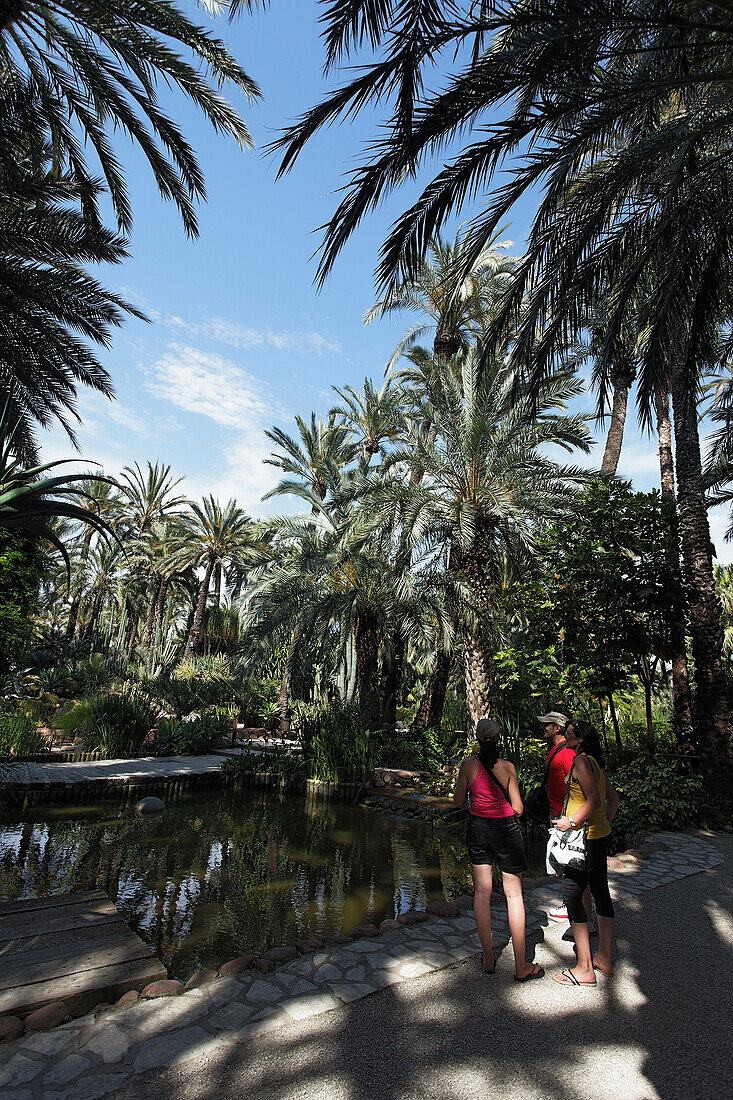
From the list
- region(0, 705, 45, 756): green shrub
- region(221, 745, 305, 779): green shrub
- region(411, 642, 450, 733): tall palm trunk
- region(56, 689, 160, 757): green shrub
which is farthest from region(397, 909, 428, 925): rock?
region(56, 689, 160, 757): green shrub

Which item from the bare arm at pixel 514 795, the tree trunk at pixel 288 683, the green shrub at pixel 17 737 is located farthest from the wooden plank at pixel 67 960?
the tree trunk at pixel 288 683

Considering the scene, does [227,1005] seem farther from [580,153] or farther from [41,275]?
[41,275]

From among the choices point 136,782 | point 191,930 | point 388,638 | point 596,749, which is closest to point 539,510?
point 388,638

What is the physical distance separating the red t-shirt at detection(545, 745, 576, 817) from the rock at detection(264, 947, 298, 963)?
2106mm

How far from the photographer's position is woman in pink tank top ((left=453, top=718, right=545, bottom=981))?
11.8 feet

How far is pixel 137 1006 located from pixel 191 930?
256 cm

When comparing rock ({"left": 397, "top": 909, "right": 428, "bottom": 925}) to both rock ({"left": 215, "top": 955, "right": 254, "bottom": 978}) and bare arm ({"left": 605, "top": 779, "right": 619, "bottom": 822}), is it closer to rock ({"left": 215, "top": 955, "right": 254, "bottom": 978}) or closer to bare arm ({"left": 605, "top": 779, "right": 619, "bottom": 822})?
rock ({"left": 215, "top": 955, "right": 254, "bottom": 978})

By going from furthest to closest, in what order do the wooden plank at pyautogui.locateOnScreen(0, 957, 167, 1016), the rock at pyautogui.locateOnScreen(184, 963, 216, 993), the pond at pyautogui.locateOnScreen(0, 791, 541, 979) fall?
1. the pond at pyautogui.locateOnScreen(0, 791, 541, 979)
2. the rock at pyautogui.locateOnScreen(184, 963, 216, 993)
3. the wooden plank at pyautogui.locateOnScreen(0, 957, 167, 1016)

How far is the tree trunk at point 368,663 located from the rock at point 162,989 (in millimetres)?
11575

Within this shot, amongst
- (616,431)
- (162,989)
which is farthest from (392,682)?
(162,989)

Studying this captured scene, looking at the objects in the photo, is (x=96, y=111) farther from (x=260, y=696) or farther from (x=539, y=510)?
(x=260, y=696)

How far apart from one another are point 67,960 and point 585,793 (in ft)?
11.9

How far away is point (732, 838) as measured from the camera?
7793 mm

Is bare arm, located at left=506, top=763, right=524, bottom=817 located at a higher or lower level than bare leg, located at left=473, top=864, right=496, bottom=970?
higher
